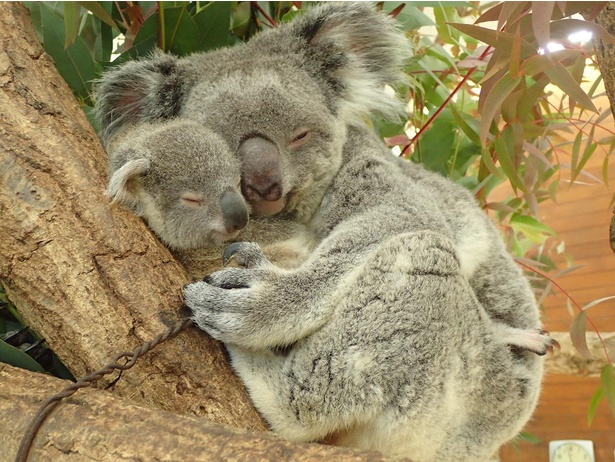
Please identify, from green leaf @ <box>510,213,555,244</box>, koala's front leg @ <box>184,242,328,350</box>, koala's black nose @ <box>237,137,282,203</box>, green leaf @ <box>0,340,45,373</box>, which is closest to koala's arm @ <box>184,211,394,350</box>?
koala's front leg @ <box>184,242,328,350</box>

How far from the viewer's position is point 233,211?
1789 mm

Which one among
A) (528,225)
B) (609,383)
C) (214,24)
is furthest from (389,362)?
(528,225)

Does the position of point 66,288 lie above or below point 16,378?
above

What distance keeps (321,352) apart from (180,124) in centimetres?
81

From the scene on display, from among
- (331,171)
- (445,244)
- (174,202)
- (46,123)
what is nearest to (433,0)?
(331,171)

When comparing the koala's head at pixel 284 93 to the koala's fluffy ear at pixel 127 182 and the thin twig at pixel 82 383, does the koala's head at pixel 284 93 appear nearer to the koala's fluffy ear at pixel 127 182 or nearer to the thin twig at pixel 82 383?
the koala's fluffy ear at pixel 127 182

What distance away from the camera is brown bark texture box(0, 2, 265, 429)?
1.61 m

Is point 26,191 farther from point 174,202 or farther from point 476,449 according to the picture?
point 476,449

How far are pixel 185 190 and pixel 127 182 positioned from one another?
16 centimetres

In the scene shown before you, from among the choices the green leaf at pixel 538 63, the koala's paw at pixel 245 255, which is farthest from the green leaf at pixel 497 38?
the koala's paw at pixel 245 255

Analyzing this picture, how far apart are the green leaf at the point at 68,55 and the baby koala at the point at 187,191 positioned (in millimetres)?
597

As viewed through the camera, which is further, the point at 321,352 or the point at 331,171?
the point at 331,171

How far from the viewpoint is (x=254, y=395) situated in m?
1.70

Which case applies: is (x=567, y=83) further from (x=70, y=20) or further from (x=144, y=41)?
Result: (x=144, y=41)
